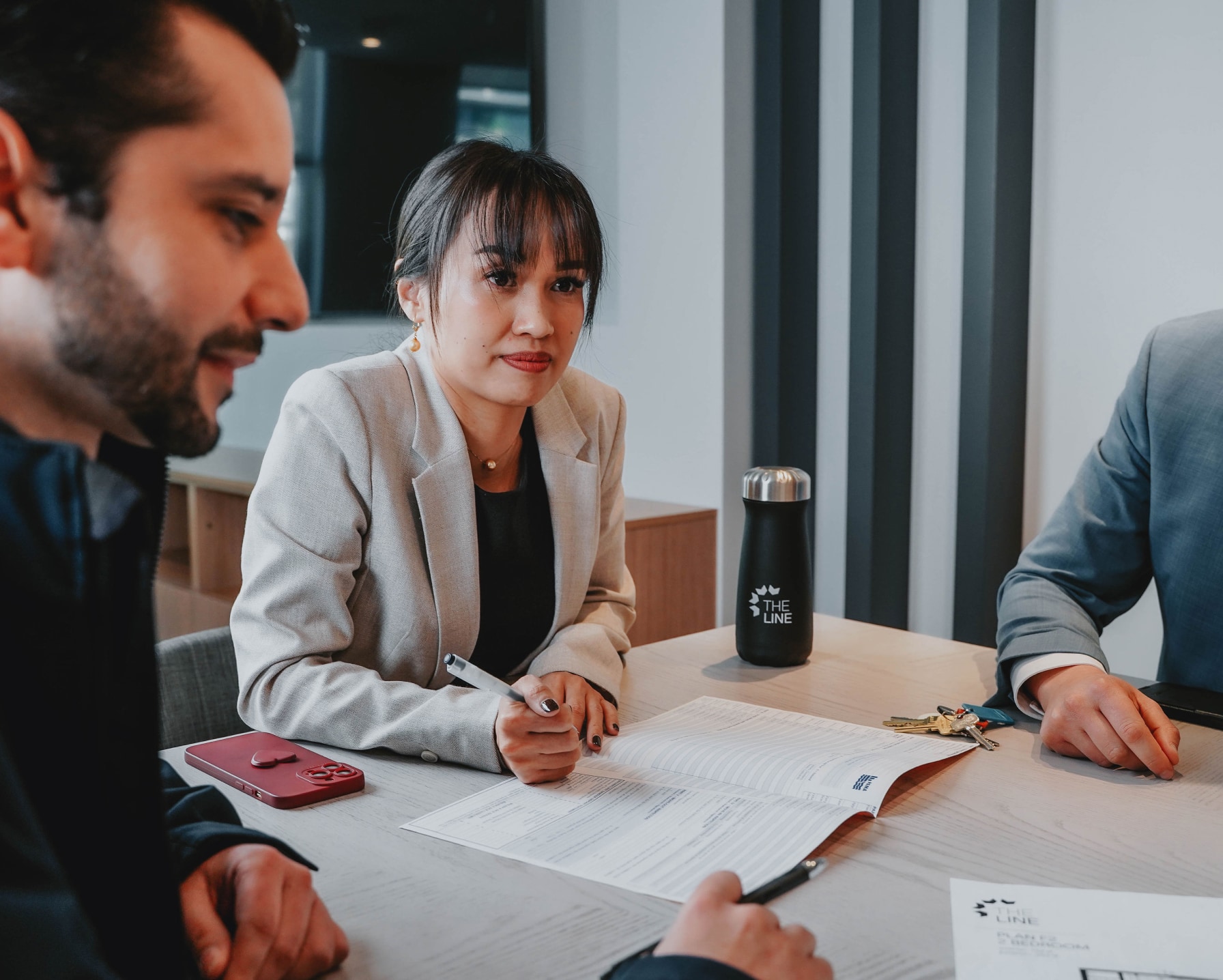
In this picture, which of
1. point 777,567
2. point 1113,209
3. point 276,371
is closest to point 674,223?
point 1113,209

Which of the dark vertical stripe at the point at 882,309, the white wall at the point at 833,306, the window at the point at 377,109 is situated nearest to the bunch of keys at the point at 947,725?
the dark vertical stripe at the point at 882,309

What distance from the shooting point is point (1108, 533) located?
146 centimetres

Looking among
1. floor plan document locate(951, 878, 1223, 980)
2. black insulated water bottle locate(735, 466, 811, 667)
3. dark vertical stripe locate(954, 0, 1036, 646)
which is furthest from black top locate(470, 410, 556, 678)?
dark vertical stripe locate(954, 0, 1036, 646)

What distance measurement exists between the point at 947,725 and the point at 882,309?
1630 millimetres

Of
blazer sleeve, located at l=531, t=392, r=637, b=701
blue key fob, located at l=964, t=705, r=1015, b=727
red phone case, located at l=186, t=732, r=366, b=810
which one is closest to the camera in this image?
red phone case, located at l=186, t=732, r=366, b=810

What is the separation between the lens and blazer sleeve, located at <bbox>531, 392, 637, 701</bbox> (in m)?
1.25

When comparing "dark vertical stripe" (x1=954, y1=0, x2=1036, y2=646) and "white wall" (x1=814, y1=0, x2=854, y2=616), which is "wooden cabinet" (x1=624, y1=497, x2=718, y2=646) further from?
"dark vertical stripe" (x1=954, y1=0, x2=1036, y2=646)

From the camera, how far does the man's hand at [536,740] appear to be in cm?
97

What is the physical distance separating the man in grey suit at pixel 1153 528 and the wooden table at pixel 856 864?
0.89 feet

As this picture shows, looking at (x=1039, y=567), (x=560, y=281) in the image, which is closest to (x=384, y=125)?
(x=560, y=281)

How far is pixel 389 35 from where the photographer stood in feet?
10.1

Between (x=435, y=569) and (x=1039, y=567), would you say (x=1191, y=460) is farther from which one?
(x=435, y=569)

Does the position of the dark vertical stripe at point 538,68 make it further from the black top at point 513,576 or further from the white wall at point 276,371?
the black top at point 513,576

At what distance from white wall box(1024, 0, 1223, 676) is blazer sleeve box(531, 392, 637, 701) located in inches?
49.5
